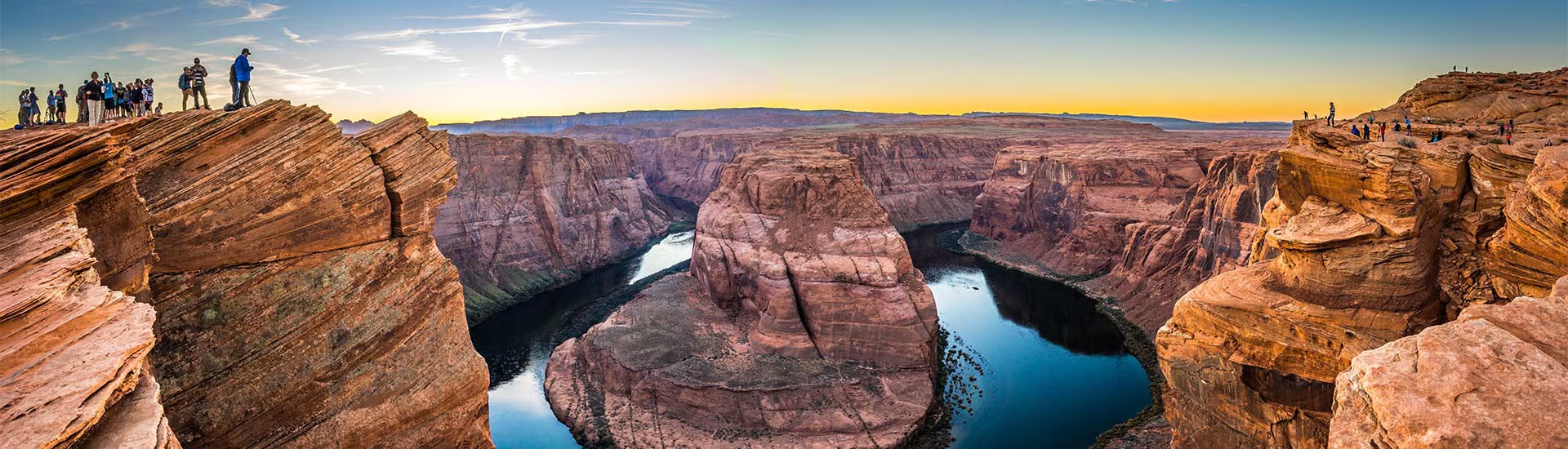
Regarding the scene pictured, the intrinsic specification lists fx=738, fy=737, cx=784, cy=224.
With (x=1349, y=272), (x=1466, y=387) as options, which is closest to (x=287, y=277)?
(x=1466, y=387)

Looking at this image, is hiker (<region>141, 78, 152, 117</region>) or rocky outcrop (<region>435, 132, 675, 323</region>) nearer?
hiker (<region>141, 78, 152, 117</region>)

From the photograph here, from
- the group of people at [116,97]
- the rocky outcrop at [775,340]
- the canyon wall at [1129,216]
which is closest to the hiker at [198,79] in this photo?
the group of people at [116,97]

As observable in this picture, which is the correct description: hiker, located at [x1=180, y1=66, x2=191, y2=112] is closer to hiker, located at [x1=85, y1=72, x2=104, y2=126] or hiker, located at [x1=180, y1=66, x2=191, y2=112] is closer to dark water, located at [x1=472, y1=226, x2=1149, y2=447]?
hiker, located at [x1=85, y1=72, x2=104, y2=126]

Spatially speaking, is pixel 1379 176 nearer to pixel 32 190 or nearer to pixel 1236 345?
pixel 1236 345

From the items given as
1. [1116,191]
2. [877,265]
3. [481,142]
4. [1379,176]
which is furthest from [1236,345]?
[481,142]

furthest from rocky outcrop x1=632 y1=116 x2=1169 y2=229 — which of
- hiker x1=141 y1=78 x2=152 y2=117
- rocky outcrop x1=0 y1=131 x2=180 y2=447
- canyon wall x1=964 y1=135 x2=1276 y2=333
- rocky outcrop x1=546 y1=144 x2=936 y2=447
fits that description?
rocky outcrop x1=0 y1=131 x2=180 y2=447

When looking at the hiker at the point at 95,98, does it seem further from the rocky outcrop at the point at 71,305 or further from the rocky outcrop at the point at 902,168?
the rocky outcrop at the point at 902,168
